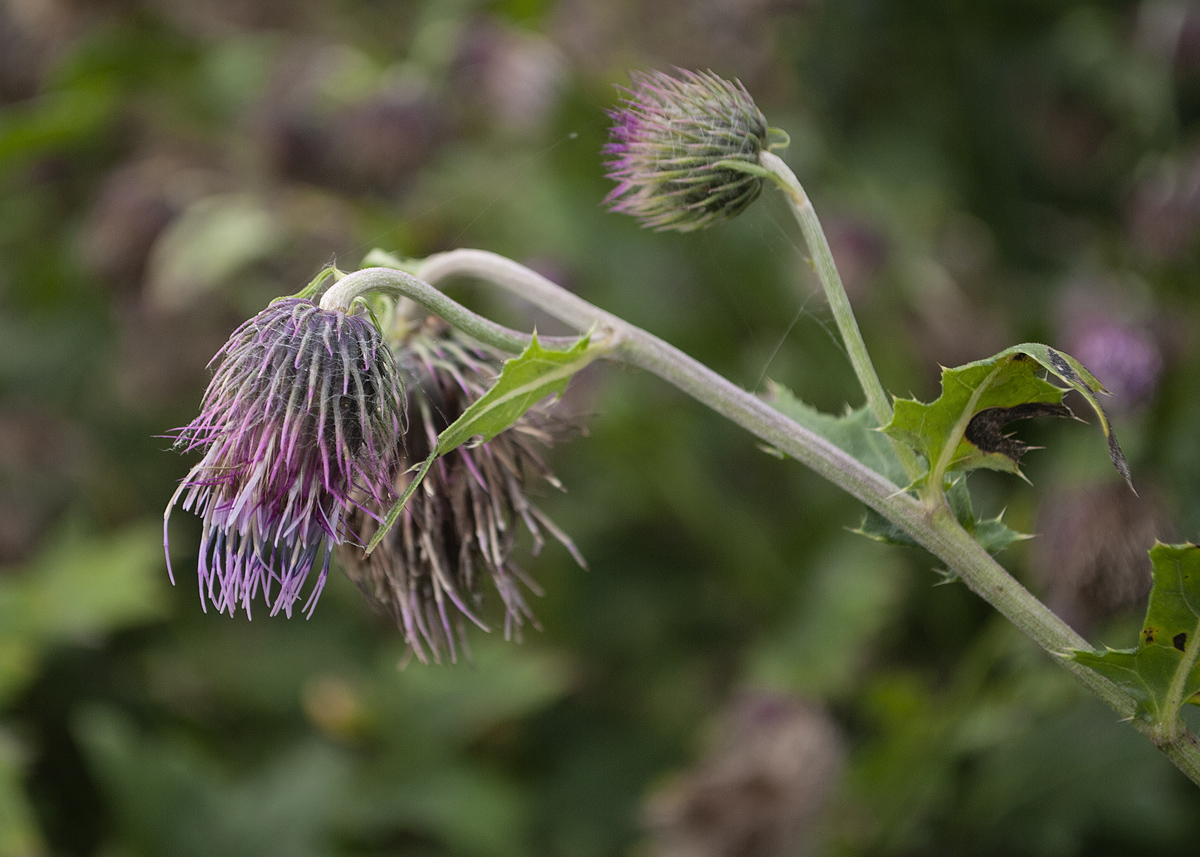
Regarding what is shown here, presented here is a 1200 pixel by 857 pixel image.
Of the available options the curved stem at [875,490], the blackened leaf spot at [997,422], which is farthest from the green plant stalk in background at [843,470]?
the blackened leaf spot at [997,422]

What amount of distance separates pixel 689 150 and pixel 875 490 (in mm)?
524

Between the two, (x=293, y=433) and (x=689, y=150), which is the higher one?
(x=689, y=150)

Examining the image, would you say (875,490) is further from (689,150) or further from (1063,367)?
(689,150)

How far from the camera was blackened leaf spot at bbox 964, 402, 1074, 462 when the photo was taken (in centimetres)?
133

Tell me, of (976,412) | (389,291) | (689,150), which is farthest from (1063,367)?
(389,291)

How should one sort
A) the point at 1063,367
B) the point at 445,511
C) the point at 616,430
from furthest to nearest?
the point at 616,430, the point at 445,511, the point at 1063,367

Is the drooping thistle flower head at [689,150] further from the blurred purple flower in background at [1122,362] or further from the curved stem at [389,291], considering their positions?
the blurred purple flower in background at [1122,362]

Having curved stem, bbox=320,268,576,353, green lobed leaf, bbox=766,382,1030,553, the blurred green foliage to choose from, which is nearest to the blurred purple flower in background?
the blurred green foliage

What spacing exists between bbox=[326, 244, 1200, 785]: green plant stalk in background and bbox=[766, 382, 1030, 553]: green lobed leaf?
0.14ft

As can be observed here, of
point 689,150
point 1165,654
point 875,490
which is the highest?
point 689,150

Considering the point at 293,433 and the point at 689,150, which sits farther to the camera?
the point at 689,150

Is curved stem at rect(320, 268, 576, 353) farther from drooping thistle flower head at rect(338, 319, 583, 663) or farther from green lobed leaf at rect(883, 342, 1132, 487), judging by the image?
green lobed leaf at rect(883, 342, 1132, 487)

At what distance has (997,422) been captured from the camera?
135cm

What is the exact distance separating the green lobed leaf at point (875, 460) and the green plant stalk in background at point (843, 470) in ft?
0.14
